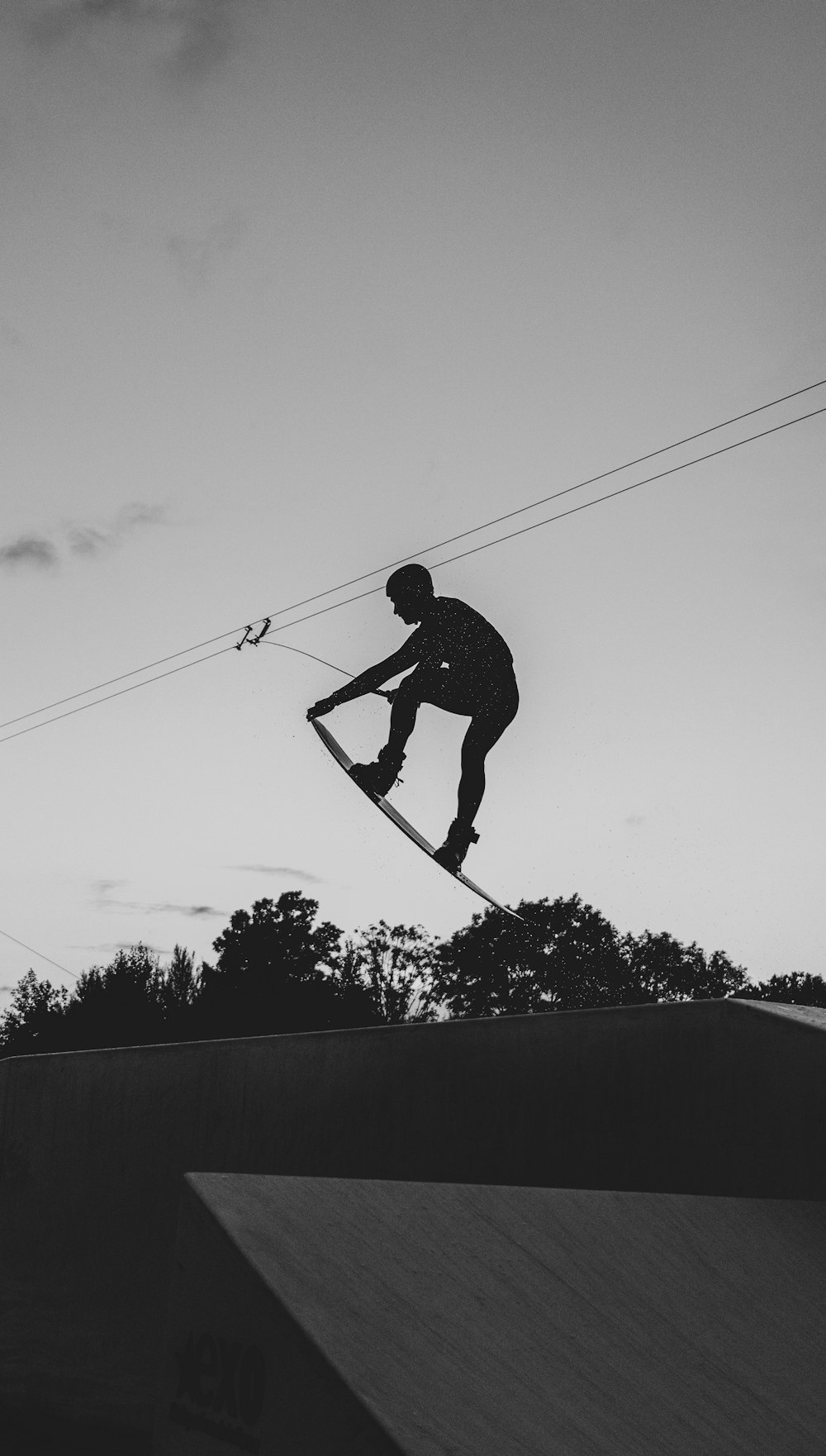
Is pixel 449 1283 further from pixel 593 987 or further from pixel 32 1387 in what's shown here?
pixel 593 987

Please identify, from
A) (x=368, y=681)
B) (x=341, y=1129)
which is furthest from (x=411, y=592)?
(x=341, y=1129)

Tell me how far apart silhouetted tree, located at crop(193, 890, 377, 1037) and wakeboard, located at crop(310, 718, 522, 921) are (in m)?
40.7

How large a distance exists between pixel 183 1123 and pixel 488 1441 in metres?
4.46

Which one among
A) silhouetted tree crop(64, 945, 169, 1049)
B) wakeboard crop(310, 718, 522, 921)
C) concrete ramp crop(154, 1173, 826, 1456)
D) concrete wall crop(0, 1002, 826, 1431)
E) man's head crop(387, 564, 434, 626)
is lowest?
concrete ramp crop(154, 1173, 826, 1456)

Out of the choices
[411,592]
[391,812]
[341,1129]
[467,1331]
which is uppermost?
[411,592]

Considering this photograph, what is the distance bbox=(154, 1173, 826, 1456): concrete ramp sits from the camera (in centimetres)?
269

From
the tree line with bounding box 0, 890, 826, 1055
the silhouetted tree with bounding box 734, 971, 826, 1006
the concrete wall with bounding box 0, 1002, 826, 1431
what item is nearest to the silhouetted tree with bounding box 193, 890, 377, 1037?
the tree line with bounding box 0, 890, 826, 1055

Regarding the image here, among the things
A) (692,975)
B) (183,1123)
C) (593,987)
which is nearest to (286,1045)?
(183,1123)

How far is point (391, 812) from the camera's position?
9062 mm

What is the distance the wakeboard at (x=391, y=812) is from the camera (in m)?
9.02

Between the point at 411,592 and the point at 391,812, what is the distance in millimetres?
1794

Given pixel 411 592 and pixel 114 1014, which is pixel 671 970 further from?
pixel 411 592

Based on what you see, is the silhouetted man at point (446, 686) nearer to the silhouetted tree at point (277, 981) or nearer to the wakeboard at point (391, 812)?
the wakeboard at point (391, 812)

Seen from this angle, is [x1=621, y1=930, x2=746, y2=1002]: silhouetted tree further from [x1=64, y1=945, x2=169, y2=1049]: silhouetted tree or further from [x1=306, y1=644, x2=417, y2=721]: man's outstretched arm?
[x1=306, y1=644, x2=417, y2=721]: man's outstretched arm
